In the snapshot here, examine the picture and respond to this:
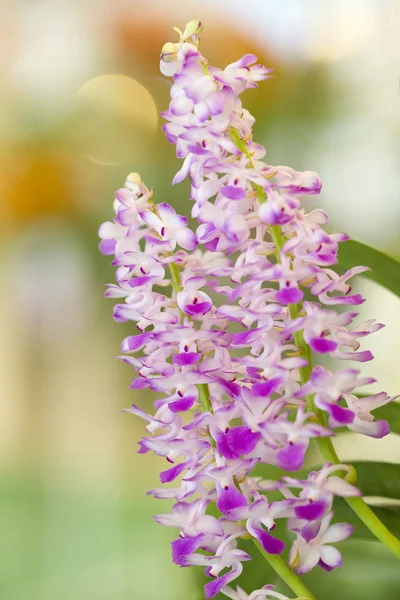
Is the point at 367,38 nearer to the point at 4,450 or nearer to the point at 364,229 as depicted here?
the point at 364,229

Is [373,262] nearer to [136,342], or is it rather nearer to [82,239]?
[136,342]

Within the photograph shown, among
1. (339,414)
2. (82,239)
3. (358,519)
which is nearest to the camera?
(339,414)

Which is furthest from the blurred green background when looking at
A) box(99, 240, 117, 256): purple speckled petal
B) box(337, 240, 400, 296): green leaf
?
box(99, 240, 117, 256): purple speckled petal

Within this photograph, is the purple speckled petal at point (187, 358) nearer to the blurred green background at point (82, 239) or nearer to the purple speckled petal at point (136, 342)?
the purple speckled petal at point (136, 342)

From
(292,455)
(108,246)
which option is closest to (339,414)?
(292,455)

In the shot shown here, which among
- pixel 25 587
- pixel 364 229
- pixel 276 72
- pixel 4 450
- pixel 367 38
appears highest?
pixel 367 38

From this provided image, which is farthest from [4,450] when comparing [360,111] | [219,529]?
[219,529]
